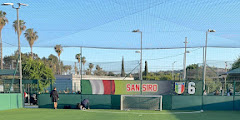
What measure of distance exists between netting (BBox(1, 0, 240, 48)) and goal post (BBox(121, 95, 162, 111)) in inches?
166

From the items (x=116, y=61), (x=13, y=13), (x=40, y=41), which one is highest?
(x=13, y=13)

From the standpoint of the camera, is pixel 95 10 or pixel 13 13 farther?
pixel 13 13

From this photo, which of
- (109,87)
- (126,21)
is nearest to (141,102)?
(109,87)

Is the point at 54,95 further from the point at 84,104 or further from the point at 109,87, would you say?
the point at 109,87

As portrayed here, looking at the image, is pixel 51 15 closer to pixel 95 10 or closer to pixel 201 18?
pixel 95 10

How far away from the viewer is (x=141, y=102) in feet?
65.4

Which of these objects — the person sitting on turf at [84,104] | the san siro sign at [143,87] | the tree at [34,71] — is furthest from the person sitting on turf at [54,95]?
the tree at [34,71]

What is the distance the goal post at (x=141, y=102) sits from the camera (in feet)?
65.1

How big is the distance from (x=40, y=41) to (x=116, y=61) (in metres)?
5.81

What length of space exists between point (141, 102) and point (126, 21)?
5118 mm

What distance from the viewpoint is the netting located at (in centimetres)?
1516

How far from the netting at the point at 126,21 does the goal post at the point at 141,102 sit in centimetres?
422

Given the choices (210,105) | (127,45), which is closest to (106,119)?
(210,105)

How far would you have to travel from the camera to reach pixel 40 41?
23.0 meters
